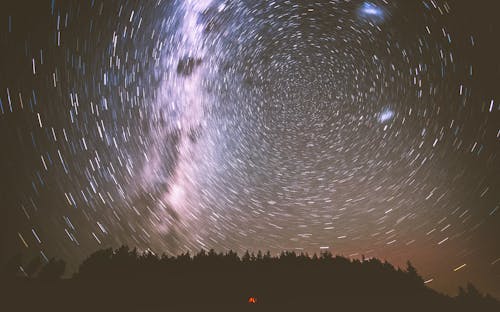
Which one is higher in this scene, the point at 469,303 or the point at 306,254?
the point at 306,254

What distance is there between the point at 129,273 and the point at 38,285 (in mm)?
9794

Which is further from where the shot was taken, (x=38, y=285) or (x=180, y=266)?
(x=180, y=266)

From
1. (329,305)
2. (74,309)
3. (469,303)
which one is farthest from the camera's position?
(469,303)

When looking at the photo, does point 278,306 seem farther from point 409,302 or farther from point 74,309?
point 74,309

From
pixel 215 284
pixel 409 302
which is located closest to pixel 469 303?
pixel 409 302

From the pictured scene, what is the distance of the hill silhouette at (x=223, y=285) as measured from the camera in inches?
1244

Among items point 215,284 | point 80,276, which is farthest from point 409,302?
point 80,276

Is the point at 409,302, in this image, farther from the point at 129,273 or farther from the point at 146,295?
the point at 129,273

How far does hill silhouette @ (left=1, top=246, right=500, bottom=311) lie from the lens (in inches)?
1244

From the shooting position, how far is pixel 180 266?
41344 millimetres

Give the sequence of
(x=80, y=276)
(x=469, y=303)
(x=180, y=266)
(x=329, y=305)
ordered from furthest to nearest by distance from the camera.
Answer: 1. (x=180, y=266)
2. (x=80, y=276)
3. (x=469, y=303)
4. (x=329, y=305)

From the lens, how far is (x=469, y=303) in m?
36.1

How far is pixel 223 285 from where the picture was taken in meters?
37.3

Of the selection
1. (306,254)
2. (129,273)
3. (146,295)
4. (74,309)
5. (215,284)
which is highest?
(306,254)
